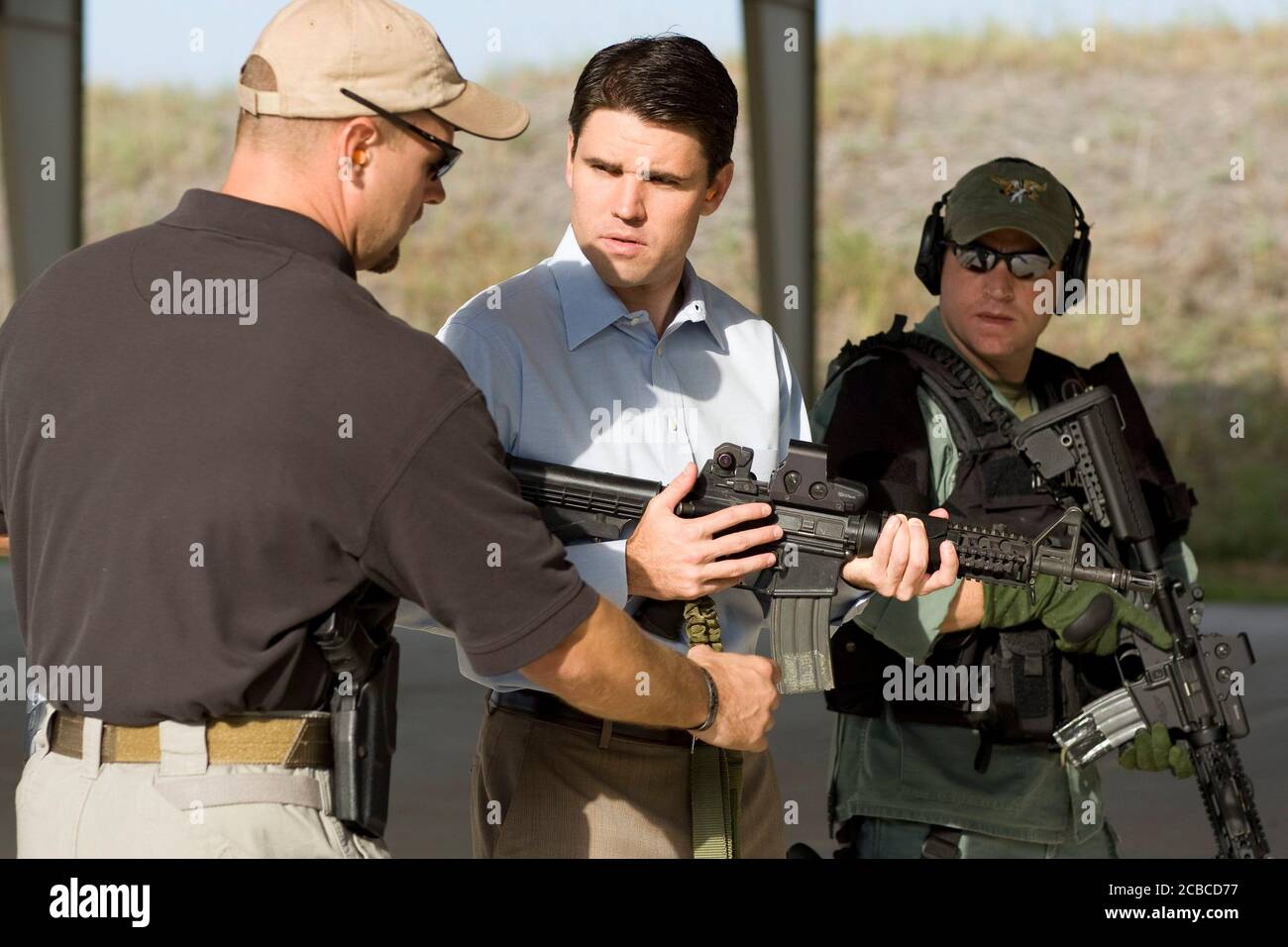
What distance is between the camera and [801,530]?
99.0 inches

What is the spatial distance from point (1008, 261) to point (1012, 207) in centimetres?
11

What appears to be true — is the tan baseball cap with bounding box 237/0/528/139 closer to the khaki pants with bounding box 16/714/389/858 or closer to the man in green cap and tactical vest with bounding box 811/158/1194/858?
the khaki pants with bounding box 16/714/389/858

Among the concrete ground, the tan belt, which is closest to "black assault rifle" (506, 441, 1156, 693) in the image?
the tan belt

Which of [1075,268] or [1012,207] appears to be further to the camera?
[1075,268]

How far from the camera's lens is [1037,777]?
3014mm

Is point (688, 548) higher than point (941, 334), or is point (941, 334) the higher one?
point (941, 334)

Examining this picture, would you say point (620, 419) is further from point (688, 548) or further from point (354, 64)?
point (354, 64)

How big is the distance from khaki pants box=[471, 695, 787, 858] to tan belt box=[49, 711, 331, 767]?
59 cm

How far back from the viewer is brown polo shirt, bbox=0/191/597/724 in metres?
1.84

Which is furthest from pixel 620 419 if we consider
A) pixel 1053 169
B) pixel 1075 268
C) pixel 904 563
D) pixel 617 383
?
pixel 1053 169

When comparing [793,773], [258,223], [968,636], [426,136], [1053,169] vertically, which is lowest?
[793,773]

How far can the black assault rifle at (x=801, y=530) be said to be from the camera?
2414 millimetres

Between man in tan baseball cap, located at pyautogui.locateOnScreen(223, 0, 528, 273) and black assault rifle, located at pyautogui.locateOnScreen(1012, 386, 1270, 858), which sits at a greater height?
man in tan baseball cap, located at pyautogui.locateOnScreen(223, 0, 528, 273)

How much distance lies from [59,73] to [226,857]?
8.50m
